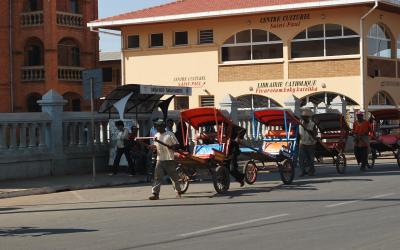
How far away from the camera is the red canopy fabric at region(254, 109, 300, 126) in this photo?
66.8 ft

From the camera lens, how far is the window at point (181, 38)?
143 ft

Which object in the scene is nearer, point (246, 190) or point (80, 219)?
point (80, 219)

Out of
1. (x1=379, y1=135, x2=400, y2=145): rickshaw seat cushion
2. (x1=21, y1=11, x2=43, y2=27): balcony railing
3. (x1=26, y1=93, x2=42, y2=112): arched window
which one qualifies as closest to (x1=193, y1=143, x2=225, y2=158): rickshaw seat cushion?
(x1=379, y1=135, x2=400, y2=145): rickshaw seat cushion

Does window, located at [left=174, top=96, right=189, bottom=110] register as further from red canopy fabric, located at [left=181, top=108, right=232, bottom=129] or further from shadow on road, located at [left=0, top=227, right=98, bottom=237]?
shadow on road, located at [left=0, top=227, right=98, bottom=237]

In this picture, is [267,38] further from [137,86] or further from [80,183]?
[80,183]

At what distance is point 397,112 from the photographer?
2553cm

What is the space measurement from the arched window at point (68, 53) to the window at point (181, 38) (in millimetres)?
7515

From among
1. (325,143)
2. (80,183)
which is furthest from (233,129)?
(325,143)

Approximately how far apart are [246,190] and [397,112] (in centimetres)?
988

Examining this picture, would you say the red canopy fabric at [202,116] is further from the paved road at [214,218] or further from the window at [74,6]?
the window at [74,6]

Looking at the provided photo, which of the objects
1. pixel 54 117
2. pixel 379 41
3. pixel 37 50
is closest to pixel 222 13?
pixel 379 41

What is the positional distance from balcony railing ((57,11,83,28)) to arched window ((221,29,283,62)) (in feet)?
33.5

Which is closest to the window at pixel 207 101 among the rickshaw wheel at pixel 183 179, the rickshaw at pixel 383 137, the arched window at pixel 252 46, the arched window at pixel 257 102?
the arched window at pixel 257 102

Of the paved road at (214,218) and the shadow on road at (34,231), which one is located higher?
the paved road at (214,218)
